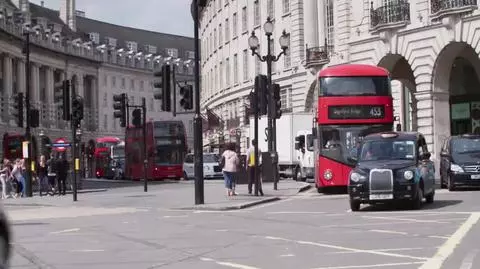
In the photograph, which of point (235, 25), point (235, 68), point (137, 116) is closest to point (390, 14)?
point (137, 116)

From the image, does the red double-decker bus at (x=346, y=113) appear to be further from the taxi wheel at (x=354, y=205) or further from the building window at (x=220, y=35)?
the building window at (x=220, y=35)

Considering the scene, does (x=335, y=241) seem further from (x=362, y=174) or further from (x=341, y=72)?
(x=341, y=72)

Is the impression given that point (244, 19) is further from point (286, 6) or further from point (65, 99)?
point (65, 99)

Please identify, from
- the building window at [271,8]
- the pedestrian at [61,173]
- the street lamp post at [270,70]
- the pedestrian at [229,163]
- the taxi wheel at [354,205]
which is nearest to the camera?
the taxi wheel at [354,205]

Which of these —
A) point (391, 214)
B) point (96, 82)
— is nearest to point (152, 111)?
point (96, 82)

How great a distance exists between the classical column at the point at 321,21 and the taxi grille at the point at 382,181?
3218cm

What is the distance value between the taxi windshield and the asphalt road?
4.48 ft

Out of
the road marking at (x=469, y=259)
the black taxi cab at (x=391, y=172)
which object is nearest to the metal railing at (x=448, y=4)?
the black taxi cab at (x=391, y=172)

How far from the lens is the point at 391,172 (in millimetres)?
20375

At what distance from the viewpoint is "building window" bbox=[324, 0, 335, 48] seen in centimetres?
5106

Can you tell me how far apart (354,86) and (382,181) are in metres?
8.57

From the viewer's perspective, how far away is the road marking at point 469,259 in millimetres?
10812

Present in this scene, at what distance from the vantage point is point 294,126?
149 feet

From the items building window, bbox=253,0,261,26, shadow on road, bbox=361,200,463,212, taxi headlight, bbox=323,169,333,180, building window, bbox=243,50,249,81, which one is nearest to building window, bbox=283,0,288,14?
building window, bbox=253,0,261,26
